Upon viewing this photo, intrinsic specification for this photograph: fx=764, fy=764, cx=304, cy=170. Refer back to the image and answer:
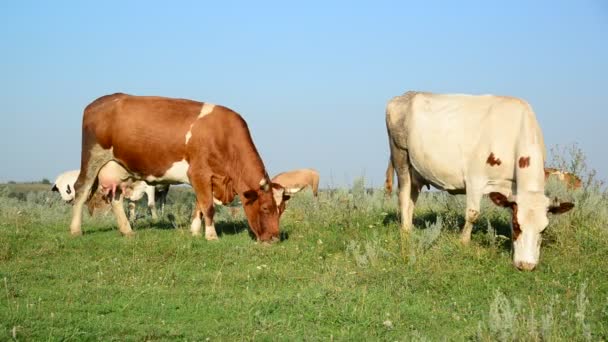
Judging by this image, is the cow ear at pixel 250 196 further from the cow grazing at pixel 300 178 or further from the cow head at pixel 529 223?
the cow grazing at pixel 300 178

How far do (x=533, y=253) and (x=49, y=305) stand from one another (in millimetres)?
6279

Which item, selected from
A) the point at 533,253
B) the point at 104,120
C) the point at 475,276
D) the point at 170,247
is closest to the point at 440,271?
the point at 475,276

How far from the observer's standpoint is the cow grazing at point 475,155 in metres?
10.7

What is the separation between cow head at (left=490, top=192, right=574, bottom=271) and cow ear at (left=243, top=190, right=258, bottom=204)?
509 cm

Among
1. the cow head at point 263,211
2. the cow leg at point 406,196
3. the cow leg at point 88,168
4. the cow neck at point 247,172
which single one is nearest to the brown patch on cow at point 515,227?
the cow leg at point 406,196

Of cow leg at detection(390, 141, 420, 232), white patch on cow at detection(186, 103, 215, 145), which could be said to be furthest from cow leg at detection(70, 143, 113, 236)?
cow leg at detection(390, 141, 420, 232)

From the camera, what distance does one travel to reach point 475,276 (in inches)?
395

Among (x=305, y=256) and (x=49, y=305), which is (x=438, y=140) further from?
(x=49, y=305)

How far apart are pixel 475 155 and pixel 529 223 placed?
6.51 ft

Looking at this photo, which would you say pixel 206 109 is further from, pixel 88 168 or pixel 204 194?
pixel 88 168

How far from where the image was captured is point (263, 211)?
46.4 ft

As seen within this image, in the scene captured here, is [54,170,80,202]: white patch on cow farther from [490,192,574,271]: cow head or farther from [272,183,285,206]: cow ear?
[490,192,574,271]: cow head

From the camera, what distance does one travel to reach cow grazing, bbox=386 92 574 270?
10.7 meters

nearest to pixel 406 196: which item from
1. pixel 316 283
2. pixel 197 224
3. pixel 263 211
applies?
pixel 263 211
